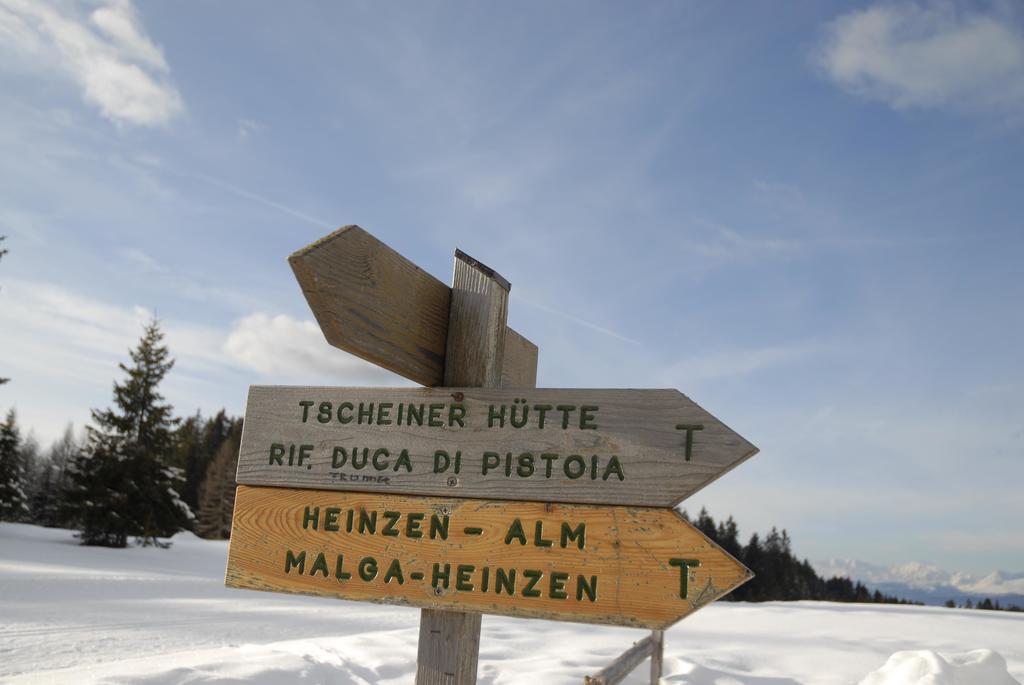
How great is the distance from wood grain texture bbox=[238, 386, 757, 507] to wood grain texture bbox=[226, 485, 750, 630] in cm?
6

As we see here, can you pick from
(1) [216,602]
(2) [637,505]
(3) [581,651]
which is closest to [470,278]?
(2) [637,505]

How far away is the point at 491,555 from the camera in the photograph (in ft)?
7.98

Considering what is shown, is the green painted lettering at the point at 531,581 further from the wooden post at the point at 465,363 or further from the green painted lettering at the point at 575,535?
the wooden post at the point at 465,363

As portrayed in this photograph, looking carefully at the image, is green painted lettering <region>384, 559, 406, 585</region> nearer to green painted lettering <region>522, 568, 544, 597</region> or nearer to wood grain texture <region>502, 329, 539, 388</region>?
green painted lettering <region>522, 568, 544, 597</region>

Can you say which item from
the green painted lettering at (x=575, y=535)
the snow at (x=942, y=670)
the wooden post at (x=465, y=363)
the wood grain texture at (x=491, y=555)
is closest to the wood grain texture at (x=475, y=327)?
the wooden post at (x=465, y=363)

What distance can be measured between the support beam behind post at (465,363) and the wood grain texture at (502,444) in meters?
0.17

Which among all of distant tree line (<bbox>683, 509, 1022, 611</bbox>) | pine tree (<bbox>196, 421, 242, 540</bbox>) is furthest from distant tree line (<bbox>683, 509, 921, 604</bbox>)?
pine tree (<bbox>196, 421, 242, 540</bbox>)

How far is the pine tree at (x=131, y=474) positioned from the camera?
24.2 metres

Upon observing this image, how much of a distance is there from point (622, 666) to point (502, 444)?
4583 millimetres

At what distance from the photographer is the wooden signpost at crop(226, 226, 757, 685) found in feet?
7.56

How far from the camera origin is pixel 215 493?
48.2m

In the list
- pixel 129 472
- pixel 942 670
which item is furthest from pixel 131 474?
pixel 942 670

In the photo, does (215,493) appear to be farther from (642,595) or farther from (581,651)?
(642,595)

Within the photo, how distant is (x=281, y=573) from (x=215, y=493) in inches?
1967
